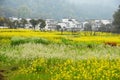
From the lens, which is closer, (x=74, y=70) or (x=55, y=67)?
(x=74, y=70)

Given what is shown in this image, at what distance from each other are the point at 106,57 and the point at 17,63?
173 inches

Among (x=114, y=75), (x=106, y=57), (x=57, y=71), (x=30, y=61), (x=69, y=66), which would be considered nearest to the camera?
(x=114, y=75)

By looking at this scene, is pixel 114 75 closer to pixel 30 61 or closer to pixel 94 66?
pixel 94 66

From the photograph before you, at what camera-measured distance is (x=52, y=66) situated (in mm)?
16750

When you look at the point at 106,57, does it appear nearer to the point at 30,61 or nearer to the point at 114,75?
the point at 30,61

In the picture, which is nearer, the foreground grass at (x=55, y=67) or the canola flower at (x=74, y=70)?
the canola flower at (x=74, y=70)

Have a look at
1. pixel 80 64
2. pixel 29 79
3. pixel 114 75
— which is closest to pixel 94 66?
pixel 80 64

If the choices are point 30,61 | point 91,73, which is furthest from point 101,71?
point 30,61

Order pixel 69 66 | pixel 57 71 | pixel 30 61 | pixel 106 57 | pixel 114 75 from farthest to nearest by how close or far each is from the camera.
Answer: pixel 106 57 → pixel 30 61 → pixel 69 66 → pixel 57 71 → pixel 114 75

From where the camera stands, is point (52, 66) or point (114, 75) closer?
point (114, 75)

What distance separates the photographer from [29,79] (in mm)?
13766

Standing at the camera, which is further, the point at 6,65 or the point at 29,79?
the point at 6,65

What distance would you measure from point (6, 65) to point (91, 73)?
5.15 meters

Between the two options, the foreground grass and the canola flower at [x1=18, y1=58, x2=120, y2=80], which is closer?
the canola flower at [x1=18, y1=58, x2=120, y2=80]
